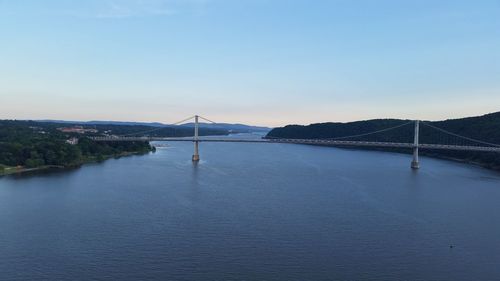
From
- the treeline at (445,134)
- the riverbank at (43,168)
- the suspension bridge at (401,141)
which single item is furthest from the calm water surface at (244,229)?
the treeline at (445,134)

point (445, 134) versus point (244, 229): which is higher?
point (445, 134)

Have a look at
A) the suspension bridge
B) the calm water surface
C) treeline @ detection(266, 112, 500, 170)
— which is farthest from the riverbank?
treeline @ detection(266, 112, 500, 170)

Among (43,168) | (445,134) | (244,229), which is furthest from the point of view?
(445,134)

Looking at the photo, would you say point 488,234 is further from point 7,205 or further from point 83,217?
point 7,205

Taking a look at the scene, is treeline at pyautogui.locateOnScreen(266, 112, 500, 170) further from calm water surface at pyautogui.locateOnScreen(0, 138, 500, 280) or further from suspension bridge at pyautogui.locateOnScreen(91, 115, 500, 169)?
calm water surface at pyautogui.locateOnScreen(0, 138, 500, 280)

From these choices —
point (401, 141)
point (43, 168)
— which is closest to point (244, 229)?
point (43, 168)

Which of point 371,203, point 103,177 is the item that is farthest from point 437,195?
point 103,177

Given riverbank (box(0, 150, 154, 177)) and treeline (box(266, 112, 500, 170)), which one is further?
treeline (box(266, 112, 500, 170))

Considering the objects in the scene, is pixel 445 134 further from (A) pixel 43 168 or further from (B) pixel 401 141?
(A) pixel 43 168

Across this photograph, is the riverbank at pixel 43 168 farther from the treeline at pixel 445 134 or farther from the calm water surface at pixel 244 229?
the treeline at pixel 445 134
